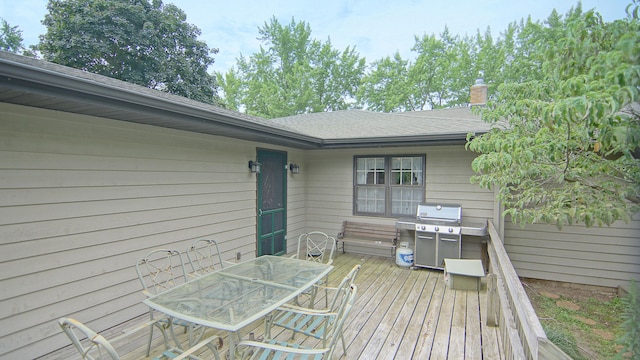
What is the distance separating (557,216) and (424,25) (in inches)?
631

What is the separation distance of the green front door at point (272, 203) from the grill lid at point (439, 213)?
2520mm

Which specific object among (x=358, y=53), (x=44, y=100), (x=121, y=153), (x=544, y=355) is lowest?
(x=544, y=355)

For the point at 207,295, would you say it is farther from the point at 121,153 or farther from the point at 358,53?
the point at 358,53

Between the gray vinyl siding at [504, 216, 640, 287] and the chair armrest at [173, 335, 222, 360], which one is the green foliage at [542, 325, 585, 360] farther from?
the chair armrest at [173, 335, 222, 360]

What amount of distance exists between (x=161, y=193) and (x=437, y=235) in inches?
161

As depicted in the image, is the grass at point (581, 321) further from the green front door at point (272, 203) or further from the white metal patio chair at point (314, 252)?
the green front door at point (272, 203)

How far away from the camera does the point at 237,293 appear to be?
249 centimetres

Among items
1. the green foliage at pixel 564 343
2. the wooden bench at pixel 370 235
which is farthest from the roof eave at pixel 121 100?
the green foliage at pixel 564 343

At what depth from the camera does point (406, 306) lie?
12.1 feet

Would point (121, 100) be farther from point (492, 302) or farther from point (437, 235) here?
point (437, 235)

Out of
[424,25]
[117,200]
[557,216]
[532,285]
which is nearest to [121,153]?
[117,200]

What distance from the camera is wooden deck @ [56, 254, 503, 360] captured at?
108 inches

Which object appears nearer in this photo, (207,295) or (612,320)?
(207,295)

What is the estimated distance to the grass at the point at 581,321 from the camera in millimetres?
3090
